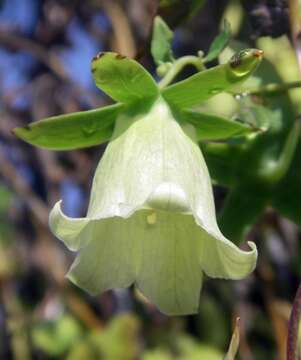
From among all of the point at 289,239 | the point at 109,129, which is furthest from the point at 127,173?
the point at 289,239

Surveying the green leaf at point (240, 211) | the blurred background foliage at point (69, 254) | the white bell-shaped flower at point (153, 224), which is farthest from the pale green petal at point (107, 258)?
the blurred background foliage at point (69, 254)

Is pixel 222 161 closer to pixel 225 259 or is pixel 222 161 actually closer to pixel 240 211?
pixel 240 211

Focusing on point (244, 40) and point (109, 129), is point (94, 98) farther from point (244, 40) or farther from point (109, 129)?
point (109, 129)

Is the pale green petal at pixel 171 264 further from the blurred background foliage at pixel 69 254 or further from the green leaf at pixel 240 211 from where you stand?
the blurred background foliage at pixel 69 254

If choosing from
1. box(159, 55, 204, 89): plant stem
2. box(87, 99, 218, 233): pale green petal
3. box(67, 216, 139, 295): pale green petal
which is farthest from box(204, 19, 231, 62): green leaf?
box(67, 216, 139, 295): pale green petal

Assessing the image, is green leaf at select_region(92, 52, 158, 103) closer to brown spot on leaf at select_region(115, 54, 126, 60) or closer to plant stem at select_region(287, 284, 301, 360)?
brown spot on leaf at select_region(115, 54, 126, 60)

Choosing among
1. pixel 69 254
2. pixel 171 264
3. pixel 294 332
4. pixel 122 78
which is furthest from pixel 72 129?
pixel 69 254

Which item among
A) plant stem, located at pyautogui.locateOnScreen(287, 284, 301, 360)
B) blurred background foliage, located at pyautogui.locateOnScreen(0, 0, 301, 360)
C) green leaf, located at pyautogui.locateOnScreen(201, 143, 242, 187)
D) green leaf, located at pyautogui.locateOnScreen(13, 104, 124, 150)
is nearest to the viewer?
plant stem, located at pyautogui.locateOnScreen(287, 284, 301, 360)
